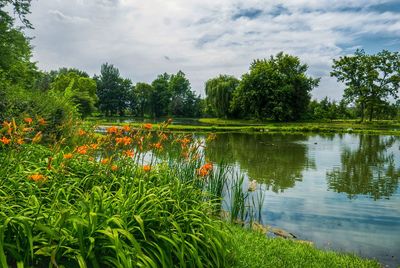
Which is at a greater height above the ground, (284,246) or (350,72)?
(350,72)

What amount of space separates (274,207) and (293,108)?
53822 mm

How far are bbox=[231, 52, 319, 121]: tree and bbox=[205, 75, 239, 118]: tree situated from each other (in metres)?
2.31

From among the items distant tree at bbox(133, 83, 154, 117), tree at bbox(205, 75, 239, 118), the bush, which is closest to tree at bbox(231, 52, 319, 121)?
tree at bbox(205, 75, 239, 118)

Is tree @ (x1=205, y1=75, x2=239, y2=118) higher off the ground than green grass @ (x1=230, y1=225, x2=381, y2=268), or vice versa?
tree @ (x1=205, y1=75, x2=239, y2=118)

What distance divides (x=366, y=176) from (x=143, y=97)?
3679 inches

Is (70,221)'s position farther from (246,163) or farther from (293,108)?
(293,108)

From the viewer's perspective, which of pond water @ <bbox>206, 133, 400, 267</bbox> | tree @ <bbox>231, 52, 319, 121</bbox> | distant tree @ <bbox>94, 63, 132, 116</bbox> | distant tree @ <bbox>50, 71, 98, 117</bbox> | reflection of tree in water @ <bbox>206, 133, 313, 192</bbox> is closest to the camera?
pond water @ <bbox>206, 133, 400, 267</bbox>

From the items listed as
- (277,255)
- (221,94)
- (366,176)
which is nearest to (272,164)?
(366,176)

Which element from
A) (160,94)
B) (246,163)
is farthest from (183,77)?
(246,163)

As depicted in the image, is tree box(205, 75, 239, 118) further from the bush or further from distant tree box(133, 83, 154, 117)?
the bush

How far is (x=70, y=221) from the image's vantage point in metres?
3.12

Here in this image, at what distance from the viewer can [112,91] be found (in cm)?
10138

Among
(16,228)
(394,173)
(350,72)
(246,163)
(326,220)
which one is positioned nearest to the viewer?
(16,228)

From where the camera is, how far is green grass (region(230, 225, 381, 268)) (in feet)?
14.6
